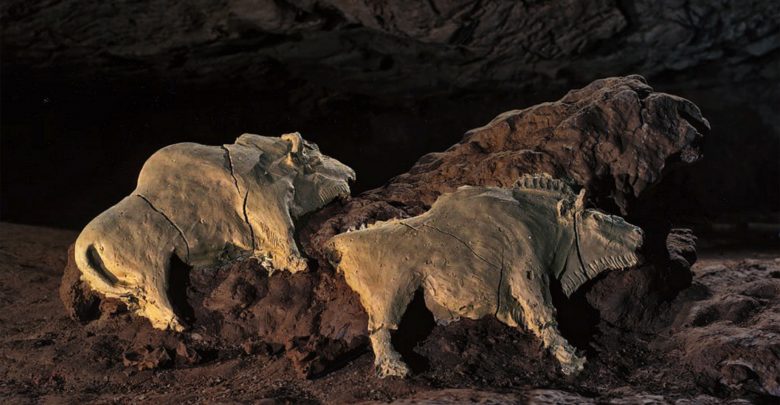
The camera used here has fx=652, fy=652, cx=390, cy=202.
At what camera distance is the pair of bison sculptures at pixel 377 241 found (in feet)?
8.23

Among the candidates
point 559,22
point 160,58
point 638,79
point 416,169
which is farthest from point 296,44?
point 638,79

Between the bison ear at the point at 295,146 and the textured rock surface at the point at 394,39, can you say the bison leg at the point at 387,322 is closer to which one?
the bison ear at the point at 295,146

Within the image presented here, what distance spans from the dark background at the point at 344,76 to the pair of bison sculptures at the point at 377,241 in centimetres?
248

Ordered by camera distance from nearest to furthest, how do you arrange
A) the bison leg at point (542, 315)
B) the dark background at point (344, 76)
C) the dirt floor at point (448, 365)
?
the dirt floor at point (448, 365) → the bison leg at point (542, 315) → the dark background at point (344, 76)

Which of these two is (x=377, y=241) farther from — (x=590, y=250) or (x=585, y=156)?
(x=585, y=156)

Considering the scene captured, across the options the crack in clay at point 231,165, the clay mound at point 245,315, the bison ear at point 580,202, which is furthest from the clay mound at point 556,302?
the crack in clay at point 231,165

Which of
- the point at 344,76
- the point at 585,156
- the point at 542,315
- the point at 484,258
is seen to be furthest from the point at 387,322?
the point at 344,76

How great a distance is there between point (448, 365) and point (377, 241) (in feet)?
1.82

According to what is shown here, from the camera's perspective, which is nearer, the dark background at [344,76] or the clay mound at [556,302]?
the clay mound at [556,302]

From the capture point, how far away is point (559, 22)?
562 cm

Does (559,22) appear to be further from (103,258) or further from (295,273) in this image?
(103,258)

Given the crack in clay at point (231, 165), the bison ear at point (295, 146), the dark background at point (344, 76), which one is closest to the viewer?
the crack in clay at point (231, 165)

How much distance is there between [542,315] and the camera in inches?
98.5

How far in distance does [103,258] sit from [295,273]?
781 mm
